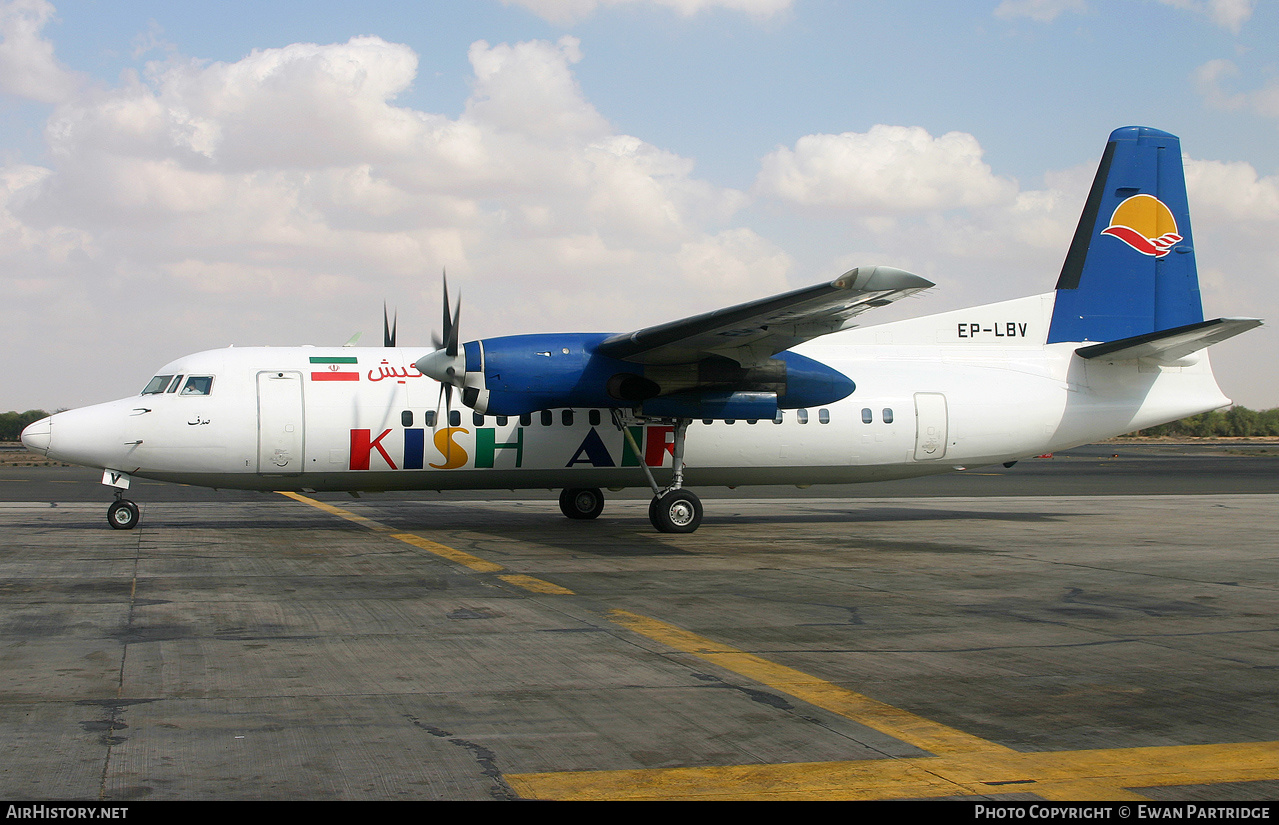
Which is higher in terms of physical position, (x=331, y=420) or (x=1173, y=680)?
(x=331, y=420)

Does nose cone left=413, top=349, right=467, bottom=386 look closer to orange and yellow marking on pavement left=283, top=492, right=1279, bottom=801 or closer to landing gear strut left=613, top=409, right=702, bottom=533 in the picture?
landing gear strut left=613, top=409, right=702, bottom=533

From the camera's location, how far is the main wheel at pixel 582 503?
19.4 metres

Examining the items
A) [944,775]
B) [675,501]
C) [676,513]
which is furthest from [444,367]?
[944,775]

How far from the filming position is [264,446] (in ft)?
52.9

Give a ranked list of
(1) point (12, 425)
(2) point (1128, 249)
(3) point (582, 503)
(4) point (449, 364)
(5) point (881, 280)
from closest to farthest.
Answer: (5) point (881, 280) < (4) point (449, 364) < (3) point (582, 503) < (2) point (1128, 249) < (1) point (12, 425)

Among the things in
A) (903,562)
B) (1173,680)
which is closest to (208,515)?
(903,562)

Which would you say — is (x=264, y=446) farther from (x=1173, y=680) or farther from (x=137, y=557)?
(x=1173, y=680)

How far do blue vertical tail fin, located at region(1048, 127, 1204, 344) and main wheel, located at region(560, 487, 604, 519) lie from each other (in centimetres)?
962

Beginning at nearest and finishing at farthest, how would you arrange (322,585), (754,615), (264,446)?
1. (754,615)
2. (322,585)
3. (264,446)

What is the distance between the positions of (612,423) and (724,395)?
241 cm

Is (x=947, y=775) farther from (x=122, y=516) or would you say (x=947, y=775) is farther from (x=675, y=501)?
(x=122, y=516)

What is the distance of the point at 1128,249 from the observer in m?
19.9

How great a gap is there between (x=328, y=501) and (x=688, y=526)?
11646 millimetres

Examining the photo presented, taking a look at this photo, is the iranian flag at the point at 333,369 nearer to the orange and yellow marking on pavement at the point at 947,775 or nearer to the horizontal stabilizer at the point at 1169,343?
the orange and yellow marking on pavement at the point at 947,775
